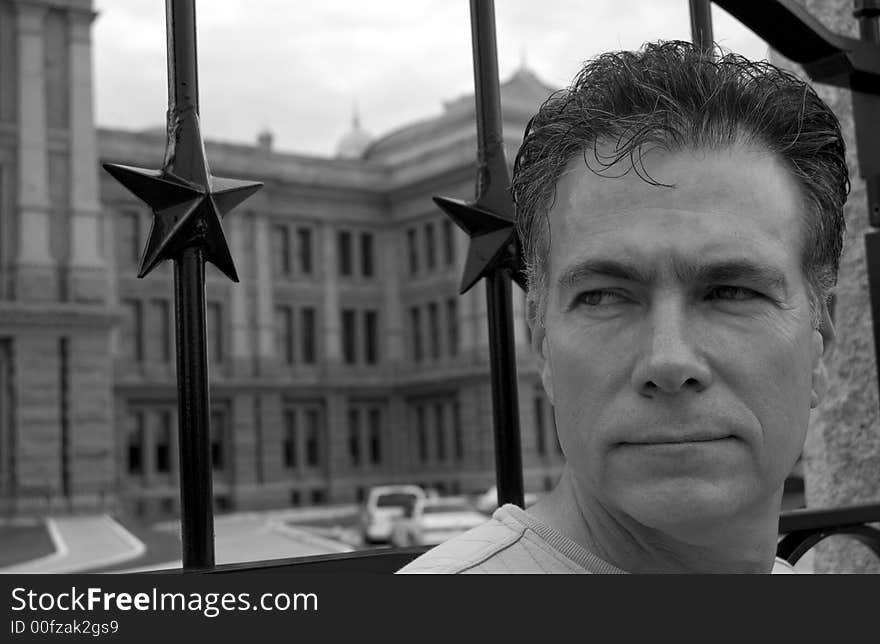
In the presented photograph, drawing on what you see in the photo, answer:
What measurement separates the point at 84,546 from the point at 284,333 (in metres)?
27.8

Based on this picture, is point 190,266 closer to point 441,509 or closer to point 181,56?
point 181,56

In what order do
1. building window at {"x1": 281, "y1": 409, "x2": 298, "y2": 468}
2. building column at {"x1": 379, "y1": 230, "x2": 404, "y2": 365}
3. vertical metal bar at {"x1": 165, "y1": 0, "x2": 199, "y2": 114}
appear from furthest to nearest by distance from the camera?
building column at {"x1": 379, "y1": 230, "x2": 404, "y2": 365}
building window at {"x1": 281, "y1": 409, "x2": 298, "y2": 468}
vertical metal bar at {"x1": 165, "y1": 0, "x2": 199, "y2": 114}

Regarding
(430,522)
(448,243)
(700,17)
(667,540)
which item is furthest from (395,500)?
(667,540)

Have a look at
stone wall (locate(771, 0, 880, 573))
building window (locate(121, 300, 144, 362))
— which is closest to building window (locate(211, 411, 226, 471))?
building window (locate(121, 300, 144, 362))

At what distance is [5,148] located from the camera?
98.0 feet

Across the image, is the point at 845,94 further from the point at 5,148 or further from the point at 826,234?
the point at 5,148

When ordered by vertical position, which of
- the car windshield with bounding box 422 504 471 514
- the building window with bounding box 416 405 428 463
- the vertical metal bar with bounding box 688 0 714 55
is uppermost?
the vertical metal bar with bounding box 688 0 714 55

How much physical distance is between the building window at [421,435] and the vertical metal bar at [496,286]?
46260mm

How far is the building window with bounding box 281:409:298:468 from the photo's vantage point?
45844mm

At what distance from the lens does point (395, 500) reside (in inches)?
1011

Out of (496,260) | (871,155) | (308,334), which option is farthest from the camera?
(308,334)

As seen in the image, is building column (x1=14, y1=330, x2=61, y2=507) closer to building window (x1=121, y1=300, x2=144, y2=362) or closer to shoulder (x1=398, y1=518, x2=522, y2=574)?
building window (x1=121, y1=300, x2=144, y2=362)

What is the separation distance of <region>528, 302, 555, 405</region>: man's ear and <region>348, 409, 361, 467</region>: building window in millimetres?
46966

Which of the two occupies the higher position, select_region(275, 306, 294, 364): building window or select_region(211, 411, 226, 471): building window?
select_region(275, 306, 294, 364): building window
